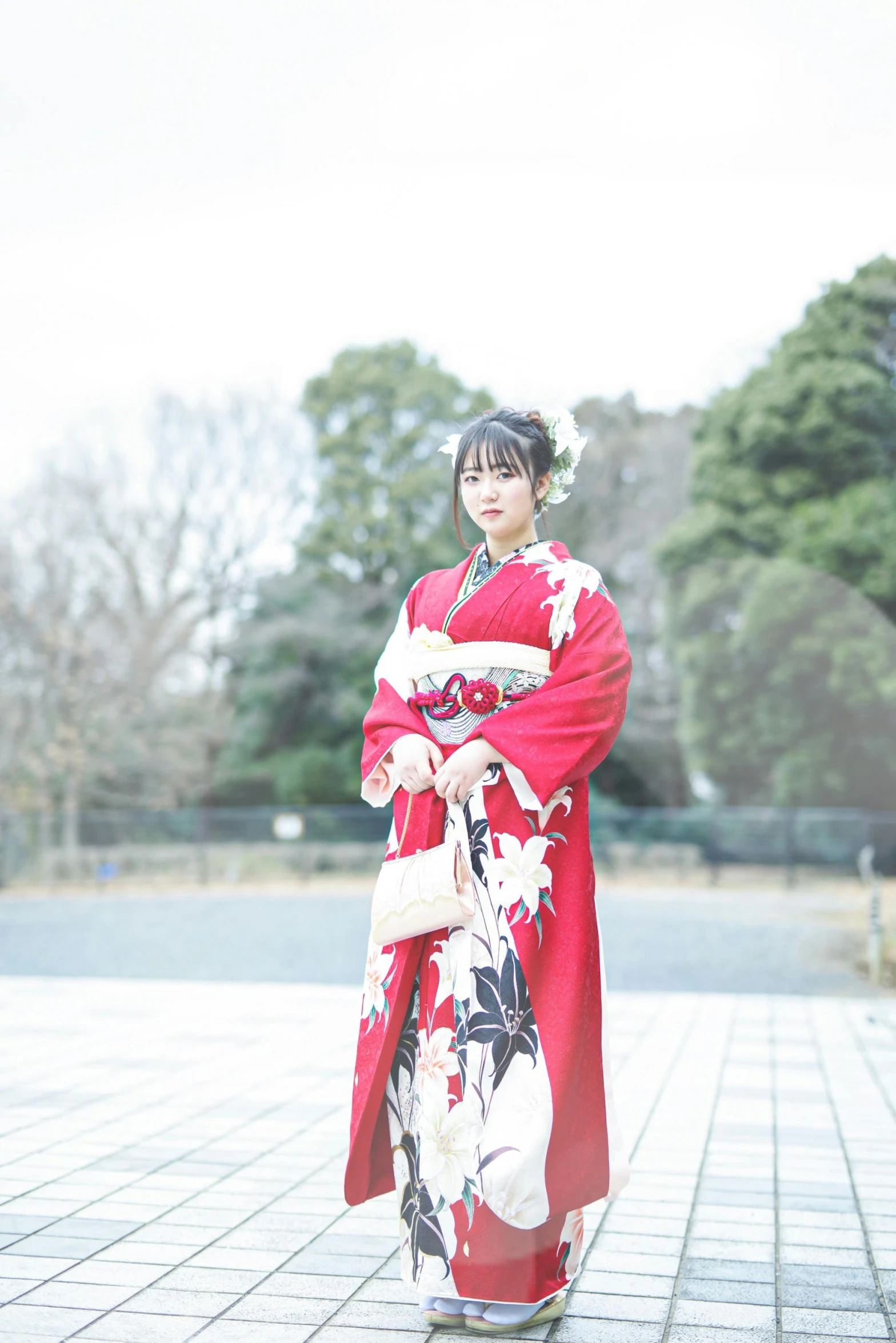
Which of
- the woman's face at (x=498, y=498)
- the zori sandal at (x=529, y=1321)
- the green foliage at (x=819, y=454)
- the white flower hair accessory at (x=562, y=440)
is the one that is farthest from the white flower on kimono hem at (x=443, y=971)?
the green foliage at (x=819, y=454)

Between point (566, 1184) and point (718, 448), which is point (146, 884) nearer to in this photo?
point (718, 448)

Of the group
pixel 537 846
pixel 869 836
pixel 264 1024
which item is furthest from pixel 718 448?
pixel 537 846

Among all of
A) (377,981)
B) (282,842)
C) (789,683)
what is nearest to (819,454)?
(789,683)

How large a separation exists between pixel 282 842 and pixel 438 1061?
1479cm

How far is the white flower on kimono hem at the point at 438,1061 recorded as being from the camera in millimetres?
2152

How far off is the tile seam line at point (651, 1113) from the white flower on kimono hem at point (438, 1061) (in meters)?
0.45

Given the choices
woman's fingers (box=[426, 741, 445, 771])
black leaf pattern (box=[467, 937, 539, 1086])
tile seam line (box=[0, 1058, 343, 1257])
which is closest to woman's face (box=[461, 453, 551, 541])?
woman's fingers (box=[426, 741, 445, 771])

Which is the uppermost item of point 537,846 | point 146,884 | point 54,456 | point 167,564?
point 54,456

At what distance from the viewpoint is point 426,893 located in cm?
216

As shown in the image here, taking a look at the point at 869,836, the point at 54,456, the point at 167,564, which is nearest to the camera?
the point at 869,836

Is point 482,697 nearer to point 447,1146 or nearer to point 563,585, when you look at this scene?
point 563,585

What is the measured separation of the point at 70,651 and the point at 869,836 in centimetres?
995

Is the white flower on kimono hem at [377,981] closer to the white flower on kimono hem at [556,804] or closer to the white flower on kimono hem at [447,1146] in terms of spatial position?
the white flower on kimono hem at [447,1146]

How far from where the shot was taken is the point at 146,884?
15.7 metres
